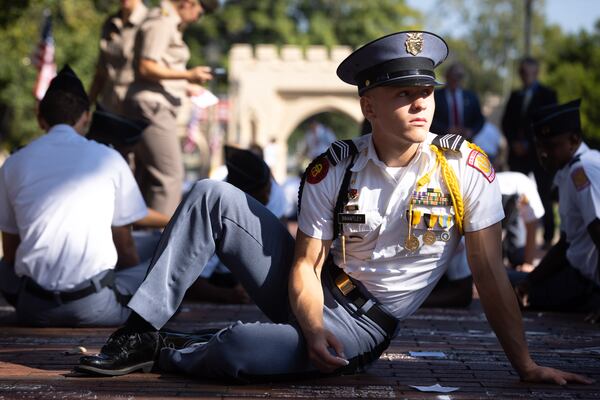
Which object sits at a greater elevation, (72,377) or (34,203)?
(34,203)

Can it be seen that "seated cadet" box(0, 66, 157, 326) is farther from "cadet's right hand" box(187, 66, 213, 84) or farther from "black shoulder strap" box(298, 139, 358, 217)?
"cadet's right hand" box(187, 66, 213, 84)

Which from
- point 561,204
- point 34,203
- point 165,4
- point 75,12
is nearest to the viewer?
point 34,203

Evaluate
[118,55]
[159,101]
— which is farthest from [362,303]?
[118,55]

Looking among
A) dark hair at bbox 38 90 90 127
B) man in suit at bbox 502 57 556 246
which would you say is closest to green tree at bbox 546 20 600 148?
man in suit at bbox 502 57 556 246

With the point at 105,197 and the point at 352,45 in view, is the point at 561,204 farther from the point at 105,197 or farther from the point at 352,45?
the point at 352,45

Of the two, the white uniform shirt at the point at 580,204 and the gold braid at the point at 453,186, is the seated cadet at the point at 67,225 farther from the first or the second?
the white uniform shirt at the point at 580,204

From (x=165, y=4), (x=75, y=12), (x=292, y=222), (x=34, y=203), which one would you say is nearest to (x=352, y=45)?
(x=75, y=12)

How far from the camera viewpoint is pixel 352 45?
68.6 m

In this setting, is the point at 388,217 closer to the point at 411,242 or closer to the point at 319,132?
the point at 411,242

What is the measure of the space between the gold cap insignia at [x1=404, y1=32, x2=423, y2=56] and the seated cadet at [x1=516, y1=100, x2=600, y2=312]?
318 centimetres

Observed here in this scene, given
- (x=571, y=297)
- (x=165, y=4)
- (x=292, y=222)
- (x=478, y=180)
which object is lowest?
→ (x=292, y=222)

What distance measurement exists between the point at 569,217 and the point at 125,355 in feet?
13.5

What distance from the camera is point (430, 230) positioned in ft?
16.2

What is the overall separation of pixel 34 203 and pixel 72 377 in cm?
195
